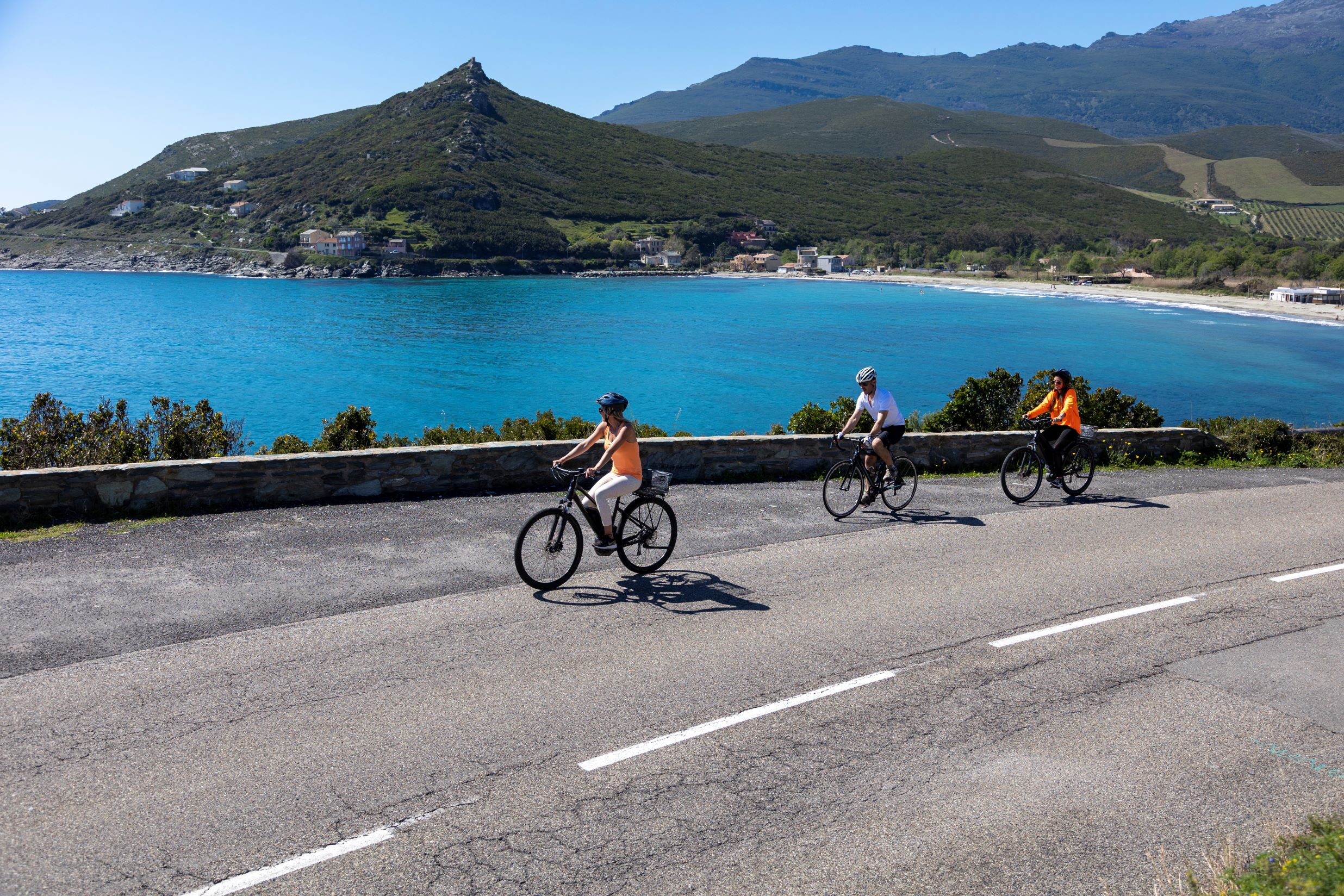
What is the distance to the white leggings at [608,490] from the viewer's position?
799 cm

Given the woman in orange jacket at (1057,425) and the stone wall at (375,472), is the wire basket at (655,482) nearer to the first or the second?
the stone wall at (375,472)

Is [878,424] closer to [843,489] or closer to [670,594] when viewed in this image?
[843,489]

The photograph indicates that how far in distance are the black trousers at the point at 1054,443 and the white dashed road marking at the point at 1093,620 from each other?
14.4 feet

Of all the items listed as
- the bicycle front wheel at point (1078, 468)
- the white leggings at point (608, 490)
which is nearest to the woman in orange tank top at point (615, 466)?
the white leggings at point (608, 490)

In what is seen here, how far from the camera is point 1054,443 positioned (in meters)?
12.5

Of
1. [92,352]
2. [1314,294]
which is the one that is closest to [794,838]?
[92,352]

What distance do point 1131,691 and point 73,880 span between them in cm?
620

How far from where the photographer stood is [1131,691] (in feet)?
20.1

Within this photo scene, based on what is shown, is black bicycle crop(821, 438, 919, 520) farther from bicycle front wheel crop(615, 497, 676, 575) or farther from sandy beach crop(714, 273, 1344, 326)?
sandy beach crop(714, 273, 1344, 326)

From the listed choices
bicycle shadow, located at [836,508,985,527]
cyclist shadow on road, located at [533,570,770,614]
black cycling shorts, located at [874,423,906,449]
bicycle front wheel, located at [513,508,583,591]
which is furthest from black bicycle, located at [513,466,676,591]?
black cycling shorts, located at [874,423,906,449]

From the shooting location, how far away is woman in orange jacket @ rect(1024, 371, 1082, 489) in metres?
12.3

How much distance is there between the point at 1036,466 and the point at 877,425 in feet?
9.70

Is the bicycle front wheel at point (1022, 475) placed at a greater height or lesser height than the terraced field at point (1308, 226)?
lesser

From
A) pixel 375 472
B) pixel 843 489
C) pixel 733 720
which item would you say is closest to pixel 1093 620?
pixel 733 720
